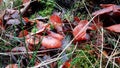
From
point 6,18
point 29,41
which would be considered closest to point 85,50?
point 29,41

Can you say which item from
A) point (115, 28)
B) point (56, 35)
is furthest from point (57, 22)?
point (115, 28)

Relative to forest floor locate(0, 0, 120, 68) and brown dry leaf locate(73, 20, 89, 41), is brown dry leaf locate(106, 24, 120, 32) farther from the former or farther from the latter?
brown dry leaf locate(73, 20, 89, 41)

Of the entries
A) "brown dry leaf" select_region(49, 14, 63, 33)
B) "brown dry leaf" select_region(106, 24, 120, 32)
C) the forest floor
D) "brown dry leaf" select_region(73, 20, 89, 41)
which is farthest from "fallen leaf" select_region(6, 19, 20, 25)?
"brown dry leaf" select_region(106, 24, 120, 32)

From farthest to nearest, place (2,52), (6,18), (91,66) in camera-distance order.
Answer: (6,18) → (2,52) → (91,66)

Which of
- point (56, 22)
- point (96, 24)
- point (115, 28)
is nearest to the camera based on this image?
A: point (115, 28)

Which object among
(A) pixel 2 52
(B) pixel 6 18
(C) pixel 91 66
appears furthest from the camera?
(B) pixel 6 18

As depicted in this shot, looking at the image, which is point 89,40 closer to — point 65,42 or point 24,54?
point 65,42

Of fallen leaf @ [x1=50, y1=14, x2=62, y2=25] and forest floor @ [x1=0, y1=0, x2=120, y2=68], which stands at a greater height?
fallen leaf @ [x1=50, y1=14, x2=62, y2=25]

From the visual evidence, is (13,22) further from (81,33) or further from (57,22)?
(81,33)
